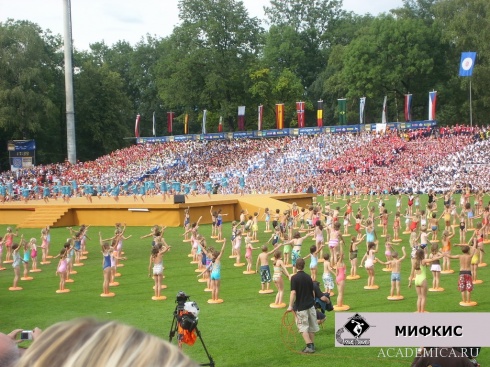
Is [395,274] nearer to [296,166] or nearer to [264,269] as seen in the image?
[264,269]

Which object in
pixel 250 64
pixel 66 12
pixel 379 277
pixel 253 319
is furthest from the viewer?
pixel 250 64

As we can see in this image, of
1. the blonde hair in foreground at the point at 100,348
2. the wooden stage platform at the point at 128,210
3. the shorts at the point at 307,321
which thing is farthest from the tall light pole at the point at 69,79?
the blonde hair in foreground at the point at 100,348

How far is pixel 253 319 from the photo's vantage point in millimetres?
14812

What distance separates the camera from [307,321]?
39.3 ft

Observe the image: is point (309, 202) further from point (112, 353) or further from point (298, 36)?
point (298, 36)

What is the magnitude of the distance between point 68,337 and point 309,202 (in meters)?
38.1

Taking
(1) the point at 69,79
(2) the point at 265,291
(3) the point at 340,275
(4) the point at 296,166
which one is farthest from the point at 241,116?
(3) the point at 340,275

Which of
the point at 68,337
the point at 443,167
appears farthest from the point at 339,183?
the point at 68,337

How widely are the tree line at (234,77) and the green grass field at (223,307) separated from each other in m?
42.6

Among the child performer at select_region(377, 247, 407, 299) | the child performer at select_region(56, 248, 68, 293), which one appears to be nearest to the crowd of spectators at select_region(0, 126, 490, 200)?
the child performer at select_region(56, 248, 68, 293)

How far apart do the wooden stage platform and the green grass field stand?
356 inches
